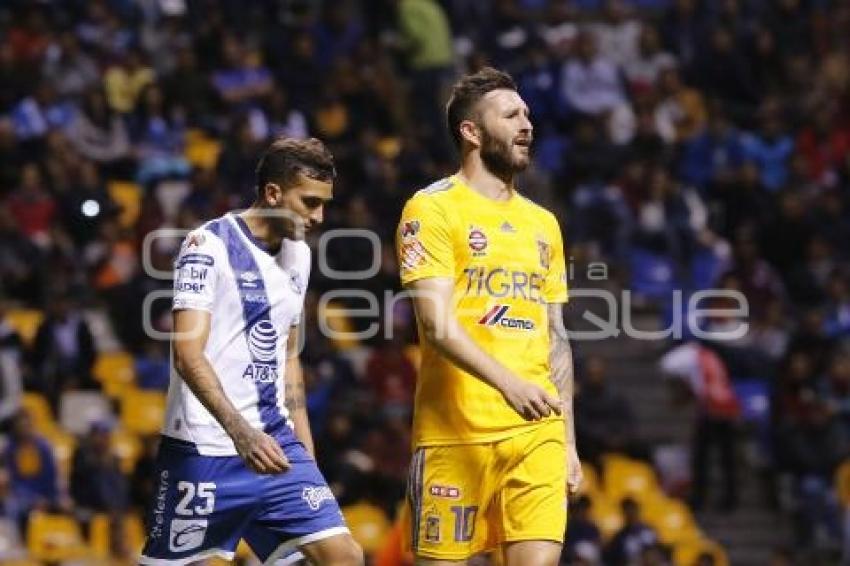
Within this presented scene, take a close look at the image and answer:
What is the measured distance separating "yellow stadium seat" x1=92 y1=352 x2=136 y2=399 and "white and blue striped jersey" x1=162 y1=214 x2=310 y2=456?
29.6 ft

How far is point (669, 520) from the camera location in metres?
18.8

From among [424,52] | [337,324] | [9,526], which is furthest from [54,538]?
[424,52]

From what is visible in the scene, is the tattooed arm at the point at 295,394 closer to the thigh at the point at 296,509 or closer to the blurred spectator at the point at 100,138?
the thigh at the point at 296,509

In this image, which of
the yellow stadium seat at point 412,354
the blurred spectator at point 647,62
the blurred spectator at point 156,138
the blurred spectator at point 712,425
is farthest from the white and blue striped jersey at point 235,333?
the blurred spectator at point 647,62

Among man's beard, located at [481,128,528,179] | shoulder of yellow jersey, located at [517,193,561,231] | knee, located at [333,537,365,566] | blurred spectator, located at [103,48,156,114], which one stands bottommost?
knee, located at [333,537,365,566]

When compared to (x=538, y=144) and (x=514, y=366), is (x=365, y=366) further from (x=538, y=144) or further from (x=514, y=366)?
(x=514, y=366)

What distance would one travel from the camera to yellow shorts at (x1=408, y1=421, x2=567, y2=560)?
355 inches

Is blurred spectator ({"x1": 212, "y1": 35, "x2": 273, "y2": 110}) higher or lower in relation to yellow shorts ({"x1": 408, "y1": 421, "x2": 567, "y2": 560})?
higher

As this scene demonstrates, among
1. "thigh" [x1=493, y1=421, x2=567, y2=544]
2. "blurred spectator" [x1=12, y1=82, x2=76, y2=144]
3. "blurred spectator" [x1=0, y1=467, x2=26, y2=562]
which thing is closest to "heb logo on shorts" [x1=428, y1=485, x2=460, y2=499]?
"thigh" [x1=493, y1=421, x2=567, y2=544]

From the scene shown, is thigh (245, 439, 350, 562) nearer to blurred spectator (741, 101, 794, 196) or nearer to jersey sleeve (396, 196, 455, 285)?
jersey sleeve (396, 196, 455, 285)

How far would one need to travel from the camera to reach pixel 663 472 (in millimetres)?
19859

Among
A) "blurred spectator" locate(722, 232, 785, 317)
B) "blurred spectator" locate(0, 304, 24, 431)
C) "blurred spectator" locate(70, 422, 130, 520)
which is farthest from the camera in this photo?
"blurred spectator" locate(722, 232, 785, 317)

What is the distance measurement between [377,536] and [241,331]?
7.89 meters

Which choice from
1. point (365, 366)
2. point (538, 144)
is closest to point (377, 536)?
point (365, 366)
